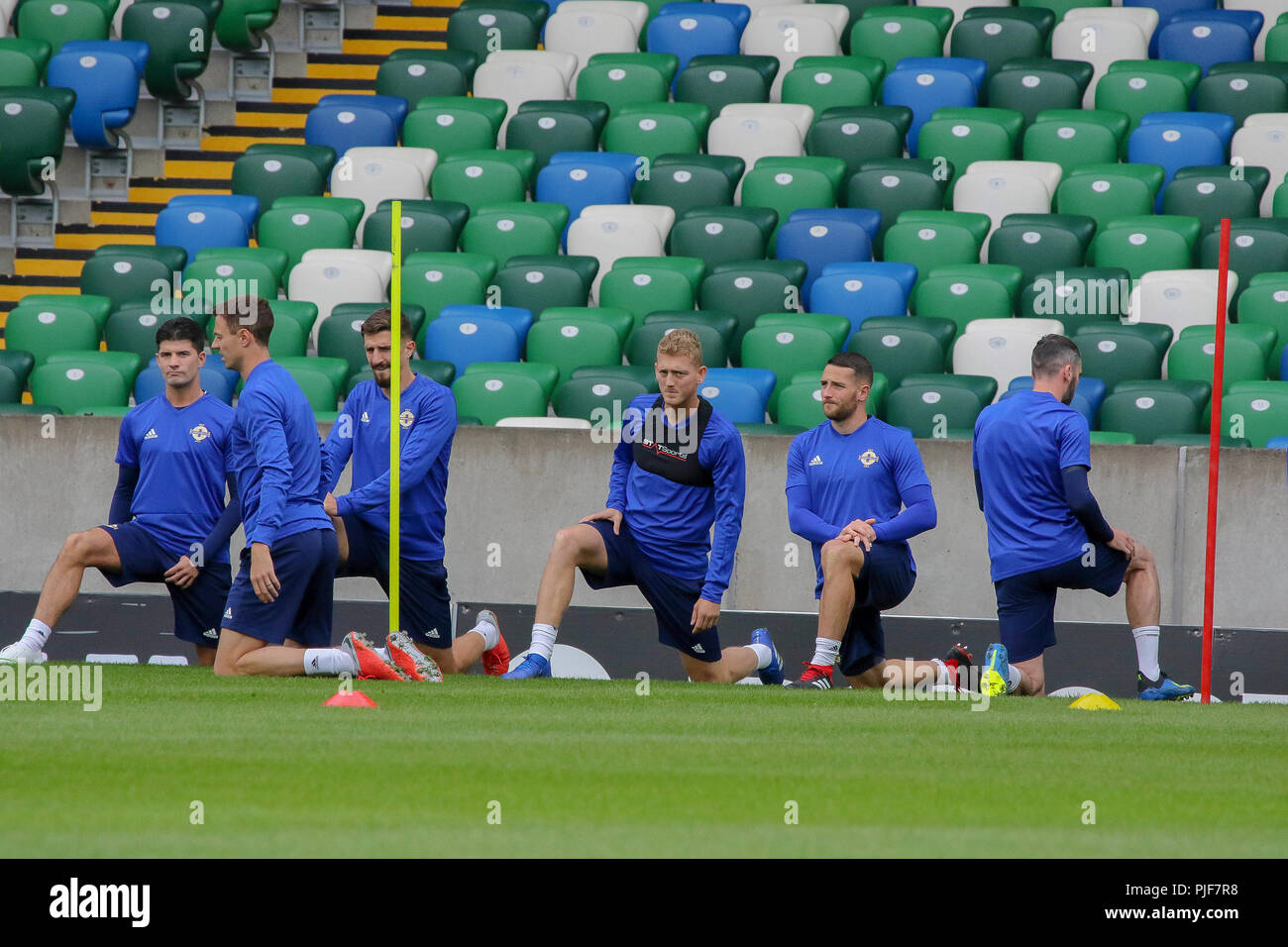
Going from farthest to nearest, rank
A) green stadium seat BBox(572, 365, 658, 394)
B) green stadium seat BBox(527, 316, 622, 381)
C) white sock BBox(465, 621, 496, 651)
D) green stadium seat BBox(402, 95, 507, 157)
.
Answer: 1. green stadium seat BBox(402, 95, 507, 157)
2. green stadium seat BBox(527, 316, 622, 381)
3. green stadium seat BBox(572, 365, 658, 394)
4. white sock BBox(465, 621, 496, 651)

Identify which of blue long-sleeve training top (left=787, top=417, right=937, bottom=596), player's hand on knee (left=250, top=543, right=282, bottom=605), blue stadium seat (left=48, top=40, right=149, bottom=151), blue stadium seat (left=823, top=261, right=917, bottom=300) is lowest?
player's hand on knee (left=250, top=543, right=282, bottom=605)

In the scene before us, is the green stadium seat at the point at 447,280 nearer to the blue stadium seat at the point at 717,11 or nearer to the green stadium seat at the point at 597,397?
the green stadium seat at the point at 597,397

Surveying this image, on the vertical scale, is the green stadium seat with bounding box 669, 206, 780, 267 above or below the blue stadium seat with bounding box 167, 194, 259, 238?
below

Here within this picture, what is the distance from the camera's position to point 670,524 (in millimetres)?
9648

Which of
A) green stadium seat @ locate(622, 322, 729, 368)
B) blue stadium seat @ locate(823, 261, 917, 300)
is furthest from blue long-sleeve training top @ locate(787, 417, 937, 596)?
blue stadium seat @ locate(823, 261, 917, 300)

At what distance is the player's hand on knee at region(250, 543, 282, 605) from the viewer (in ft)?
28.0

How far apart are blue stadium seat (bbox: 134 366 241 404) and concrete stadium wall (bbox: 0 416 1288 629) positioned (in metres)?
0.87

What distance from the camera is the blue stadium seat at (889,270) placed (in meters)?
13.2

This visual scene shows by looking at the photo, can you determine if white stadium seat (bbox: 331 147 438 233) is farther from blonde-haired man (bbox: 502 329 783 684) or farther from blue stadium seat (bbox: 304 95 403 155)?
blonde-haired man (bbox: 502 329 783 684)

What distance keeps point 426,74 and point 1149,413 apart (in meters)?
7.08

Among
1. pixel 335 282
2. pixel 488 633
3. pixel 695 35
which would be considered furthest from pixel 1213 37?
pixel 488 633

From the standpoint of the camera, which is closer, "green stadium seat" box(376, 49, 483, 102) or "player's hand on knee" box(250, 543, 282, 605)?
"player's hand on knee" box(250, 543, 282, 605)

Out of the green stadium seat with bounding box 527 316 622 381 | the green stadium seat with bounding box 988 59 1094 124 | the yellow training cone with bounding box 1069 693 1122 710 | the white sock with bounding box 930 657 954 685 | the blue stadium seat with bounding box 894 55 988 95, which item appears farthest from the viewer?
the blue stadium seat with bounding box 894 55 988 95

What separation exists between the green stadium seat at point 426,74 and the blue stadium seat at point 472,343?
3534 mm
